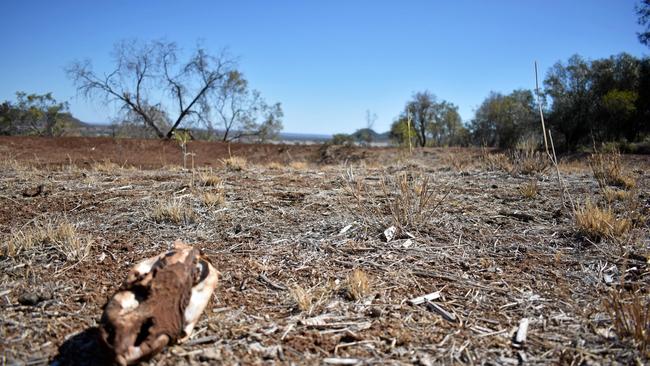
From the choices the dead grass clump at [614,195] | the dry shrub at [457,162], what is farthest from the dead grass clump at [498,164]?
the dead grass clump at [614,195]

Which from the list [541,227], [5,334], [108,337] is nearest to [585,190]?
[541,227]

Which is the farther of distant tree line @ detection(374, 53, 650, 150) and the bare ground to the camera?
distant tree line @ detection(374, 53, 650, 150)

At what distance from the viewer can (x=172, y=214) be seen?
331 centimetres

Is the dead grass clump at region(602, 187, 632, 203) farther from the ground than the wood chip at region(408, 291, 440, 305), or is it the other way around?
the dead grass clump at region(602, 187, 632, 203)

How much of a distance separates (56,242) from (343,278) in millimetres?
2062

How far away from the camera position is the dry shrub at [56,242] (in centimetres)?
256

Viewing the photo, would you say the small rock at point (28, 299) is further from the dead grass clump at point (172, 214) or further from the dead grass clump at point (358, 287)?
the dead grass clump at point (358, 287)

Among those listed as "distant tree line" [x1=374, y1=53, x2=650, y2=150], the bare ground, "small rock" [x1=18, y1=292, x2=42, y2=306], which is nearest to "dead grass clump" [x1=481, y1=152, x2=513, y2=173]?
the bare ground

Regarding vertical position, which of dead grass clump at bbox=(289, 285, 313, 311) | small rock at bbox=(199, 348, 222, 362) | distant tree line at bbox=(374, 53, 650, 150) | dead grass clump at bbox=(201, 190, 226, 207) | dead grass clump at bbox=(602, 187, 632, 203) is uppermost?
distant tree line at bbox=(374, 53, 650, 150)

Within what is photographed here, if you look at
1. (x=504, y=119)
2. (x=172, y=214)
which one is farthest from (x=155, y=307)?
(x=504, y=119)

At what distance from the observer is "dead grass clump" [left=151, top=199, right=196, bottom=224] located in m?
3.31

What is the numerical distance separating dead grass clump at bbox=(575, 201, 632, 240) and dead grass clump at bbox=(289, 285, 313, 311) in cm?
220

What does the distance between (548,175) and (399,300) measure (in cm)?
468

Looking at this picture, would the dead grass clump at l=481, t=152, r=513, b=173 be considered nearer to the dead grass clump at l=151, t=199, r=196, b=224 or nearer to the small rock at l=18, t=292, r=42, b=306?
the dead grass clump at l=151, t=199, r=196, b=224
